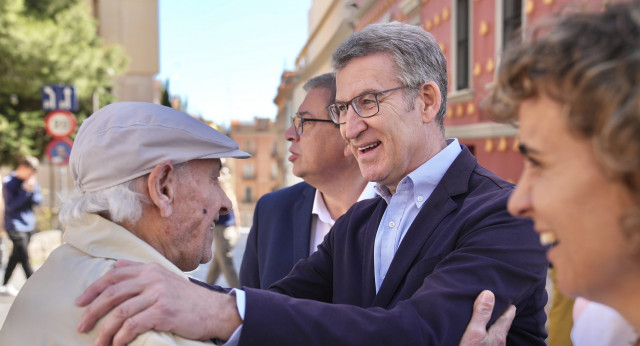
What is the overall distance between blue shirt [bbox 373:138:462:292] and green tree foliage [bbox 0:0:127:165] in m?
21.5

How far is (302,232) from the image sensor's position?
3422 mm

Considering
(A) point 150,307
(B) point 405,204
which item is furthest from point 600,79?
(B) point 405,204

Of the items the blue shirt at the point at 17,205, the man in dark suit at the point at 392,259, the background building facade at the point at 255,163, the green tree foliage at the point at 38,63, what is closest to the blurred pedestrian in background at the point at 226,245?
the blue shirt at the point at 17,205

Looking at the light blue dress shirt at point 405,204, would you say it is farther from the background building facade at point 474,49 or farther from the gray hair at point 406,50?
the background building facade at point 474,49

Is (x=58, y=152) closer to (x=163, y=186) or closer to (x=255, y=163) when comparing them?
(x=163, y=186)

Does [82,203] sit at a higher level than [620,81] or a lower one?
lower

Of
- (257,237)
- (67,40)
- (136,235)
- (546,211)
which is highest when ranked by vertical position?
(67,40)

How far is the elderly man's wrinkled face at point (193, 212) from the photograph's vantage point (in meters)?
2.03

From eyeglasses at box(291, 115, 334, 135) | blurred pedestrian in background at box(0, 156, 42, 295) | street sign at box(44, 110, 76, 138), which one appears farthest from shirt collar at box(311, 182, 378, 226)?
street sign at box(44, 110, 76, 138)

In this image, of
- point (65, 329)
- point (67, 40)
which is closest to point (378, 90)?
point (65, 329)

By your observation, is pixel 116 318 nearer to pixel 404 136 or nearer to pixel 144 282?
pixel 144 282

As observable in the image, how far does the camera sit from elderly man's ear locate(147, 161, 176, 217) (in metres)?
1.95

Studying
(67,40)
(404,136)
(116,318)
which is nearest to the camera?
(116,318)

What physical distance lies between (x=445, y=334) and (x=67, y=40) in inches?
937
